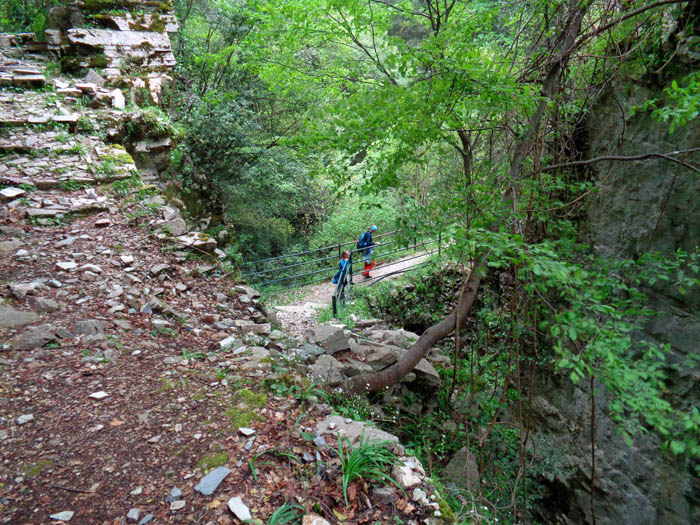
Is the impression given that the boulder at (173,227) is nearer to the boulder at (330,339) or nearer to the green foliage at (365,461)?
the boulder at (330,339)

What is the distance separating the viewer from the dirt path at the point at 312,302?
7226 mm

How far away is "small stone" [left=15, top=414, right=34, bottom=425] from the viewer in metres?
2.14

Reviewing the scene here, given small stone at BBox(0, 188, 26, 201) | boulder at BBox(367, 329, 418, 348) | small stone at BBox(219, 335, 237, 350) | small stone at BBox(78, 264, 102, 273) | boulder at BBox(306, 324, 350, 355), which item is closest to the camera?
small stone at BBox(219, 335, 237, 350)

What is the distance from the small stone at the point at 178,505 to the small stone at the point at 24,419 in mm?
1110

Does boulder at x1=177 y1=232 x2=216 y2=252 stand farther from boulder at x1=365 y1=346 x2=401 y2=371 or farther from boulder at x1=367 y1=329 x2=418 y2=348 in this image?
boulder at x1=367 y1=329 x2=418 y2=348

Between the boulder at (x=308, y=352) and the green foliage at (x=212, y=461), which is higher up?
the green foliage at (x=212, y=461)

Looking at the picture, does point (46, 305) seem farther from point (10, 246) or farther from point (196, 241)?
point (196, 241)

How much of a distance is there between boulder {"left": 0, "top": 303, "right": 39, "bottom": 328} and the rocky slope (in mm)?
12

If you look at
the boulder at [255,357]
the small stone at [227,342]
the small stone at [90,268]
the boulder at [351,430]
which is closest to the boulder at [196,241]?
the small stone at [90,268]

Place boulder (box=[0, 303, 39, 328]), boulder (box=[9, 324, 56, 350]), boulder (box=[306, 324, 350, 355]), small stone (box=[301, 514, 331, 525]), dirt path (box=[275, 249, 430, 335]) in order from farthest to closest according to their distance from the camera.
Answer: dirt path (box=[275, 249, 430, 335])
boulder (box=[306, 324, 350, 355])
boulder (box=[0, 303, 39, 328])
boulder (box=[9, 324, 56, 350])
small stone (box=[301, 514, 331, 525])

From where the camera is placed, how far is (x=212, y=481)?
1956mm

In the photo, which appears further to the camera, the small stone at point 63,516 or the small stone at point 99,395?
the small stone at point 99,395

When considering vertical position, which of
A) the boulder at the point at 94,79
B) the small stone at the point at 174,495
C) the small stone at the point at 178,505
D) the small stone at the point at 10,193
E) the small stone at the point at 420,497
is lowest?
the small stone at the point at 420,497

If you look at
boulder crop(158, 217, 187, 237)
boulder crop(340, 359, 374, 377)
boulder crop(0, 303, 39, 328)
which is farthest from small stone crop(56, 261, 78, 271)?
boulder crop(340, 359, 374, 377)
